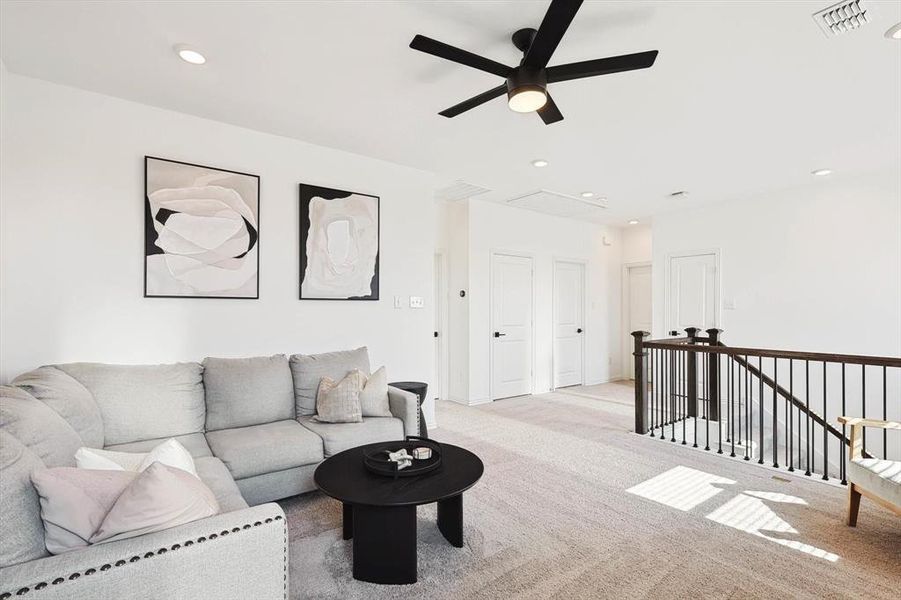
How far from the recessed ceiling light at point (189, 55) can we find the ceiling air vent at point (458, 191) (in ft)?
9.20

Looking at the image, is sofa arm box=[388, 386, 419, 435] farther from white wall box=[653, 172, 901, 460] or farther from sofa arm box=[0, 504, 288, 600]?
white wall box=[653, 172, 901, 460]

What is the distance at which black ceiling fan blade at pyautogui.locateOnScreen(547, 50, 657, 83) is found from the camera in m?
1.99

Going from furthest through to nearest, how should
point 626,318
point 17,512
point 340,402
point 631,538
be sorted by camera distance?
point 626,318 → point 340,402 → point 631,538 → point 17,512

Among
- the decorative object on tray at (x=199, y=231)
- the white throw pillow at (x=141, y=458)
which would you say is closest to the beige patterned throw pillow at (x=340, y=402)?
the decorative object on tray at (x=199, y=231)

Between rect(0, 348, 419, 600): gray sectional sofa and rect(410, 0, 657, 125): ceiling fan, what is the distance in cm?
203

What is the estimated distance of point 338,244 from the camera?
3.92 metres

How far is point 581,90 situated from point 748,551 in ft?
9.12

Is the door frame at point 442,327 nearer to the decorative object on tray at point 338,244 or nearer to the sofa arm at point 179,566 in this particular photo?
the decorative object on tray at point 338,244

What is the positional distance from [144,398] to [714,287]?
632cm

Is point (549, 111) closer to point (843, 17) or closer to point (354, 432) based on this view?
point (843, 17)

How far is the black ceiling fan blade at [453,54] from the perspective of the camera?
1.98 metres

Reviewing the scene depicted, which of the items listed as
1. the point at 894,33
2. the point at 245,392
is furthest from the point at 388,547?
the point at 894,33

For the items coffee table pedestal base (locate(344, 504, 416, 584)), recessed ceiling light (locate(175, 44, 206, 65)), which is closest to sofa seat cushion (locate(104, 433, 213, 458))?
coffee table pedestal base (locate(344, 504, 416, 584))

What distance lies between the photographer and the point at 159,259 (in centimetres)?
310
